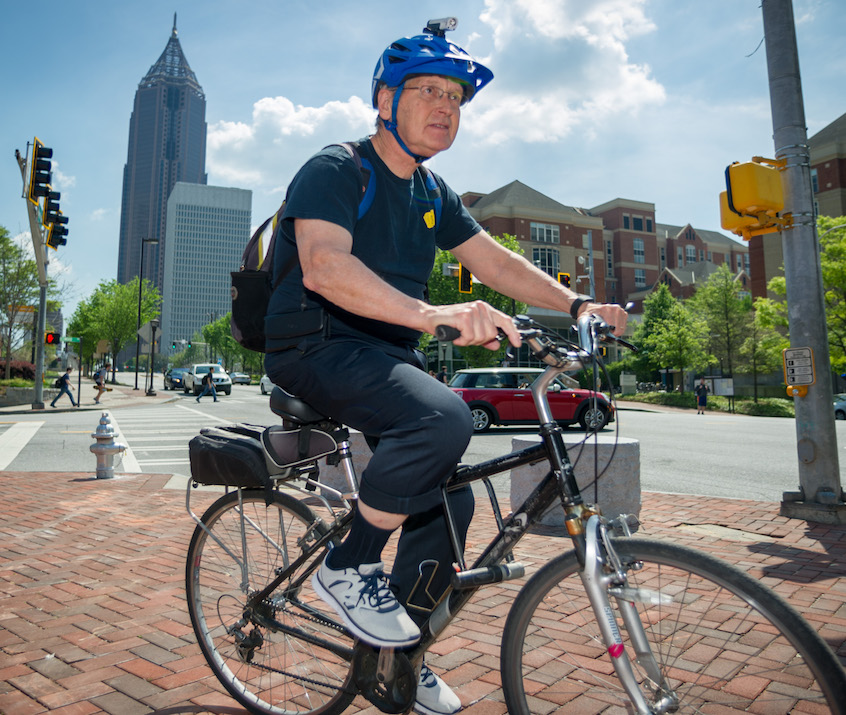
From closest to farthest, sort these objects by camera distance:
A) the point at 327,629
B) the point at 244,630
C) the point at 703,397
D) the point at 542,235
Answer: the point at 327,629
the point at 244,630
the point at 703,397
the point at 542,235

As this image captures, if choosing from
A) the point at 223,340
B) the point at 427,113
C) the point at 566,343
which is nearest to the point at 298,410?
the point at 566,343

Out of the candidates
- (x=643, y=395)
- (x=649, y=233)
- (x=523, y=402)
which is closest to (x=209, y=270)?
(x=649, y=233)

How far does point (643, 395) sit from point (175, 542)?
37.2 m

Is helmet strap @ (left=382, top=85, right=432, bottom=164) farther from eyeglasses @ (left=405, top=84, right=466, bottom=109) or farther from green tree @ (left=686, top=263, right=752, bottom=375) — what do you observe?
green tree @ (left=686, top=263, right=752, bottom=375)

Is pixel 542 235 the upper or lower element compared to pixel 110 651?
upper

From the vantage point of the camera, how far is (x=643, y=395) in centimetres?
3906

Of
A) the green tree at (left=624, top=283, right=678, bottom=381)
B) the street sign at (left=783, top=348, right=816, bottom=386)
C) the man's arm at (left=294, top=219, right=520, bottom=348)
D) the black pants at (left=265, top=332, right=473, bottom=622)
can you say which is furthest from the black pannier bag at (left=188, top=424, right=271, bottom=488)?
the green tree at (left=624, top=283, right=678, bottom=381)

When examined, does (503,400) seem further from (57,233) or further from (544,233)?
(544,233)

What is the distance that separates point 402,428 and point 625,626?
0.76m

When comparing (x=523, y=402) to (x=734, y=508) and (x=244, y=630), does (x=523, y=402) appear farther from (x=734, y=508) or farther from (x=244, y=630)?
(x=244, y=630)

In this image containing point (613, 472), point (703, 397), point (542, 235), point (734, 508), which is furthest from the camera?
point (542, 235)

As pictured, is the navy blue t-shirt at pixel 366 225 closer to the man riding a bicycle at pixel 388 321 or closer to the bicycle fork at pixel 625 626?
the man riding a bicycle at pixel 388 321

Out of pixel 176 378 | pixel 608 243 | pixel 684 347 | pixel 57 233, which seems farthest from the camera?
pixel 608 243

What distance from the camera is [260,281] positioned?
2.17 m
